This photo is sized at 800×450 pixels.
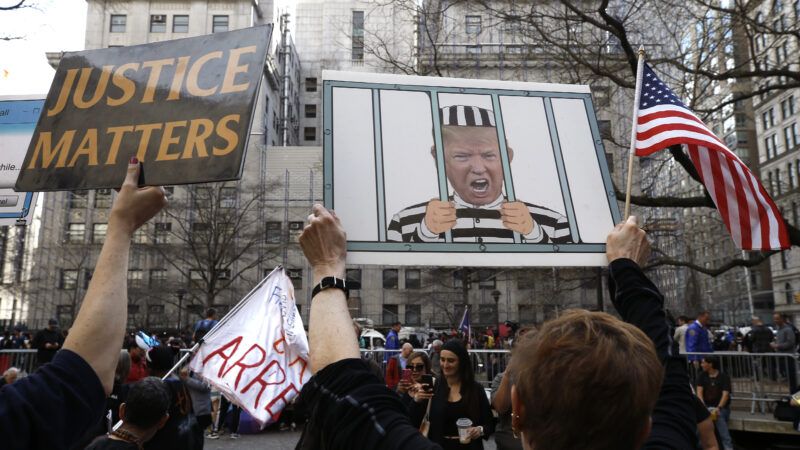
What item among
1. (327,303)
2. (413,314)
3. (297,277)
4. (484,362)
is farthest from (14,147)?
(413,314)

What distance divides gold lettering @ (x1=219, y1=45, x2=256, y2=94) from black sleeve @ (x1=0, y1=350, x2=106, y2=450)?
1.21m

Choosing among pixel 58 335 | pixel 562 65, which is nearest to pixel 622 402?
pixel 562 65

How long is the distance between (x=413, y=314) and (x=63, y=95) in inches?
1988

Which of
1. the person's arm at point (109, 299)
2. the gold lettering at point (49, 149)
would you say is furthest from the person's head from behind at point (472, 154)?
the gold lettering at point (49, 149)

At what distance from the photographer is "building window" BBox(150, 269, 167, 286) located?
42.6 meters

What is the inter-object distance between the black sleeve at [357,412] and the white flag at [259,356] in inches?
190

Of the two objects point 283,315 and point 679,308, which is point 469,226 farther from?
point 679,308

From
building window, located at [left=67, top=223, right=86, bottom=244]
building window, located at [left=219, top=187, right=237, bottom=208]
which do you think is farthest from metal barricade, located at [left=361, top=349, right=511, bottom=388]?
building window, located at [left=67, top=223, right=86, bottom=244]

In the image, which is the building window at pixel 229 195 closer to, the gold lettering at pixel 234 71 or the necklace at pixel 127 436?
the necklace at pixel 127 436

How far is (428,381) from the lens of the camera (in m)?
5.99

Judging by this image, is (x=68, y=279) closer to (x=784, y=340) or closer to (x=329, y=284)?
(x=784, y=340)

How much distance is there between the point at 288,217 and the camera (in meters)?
46.8

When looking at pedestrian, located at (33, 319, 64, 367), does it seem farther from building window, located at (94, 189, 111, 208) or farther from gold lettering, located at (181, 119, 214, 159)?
building window, located at (94, 189, 111, 208)

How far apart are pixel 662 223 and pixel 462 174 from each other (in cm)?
1886
